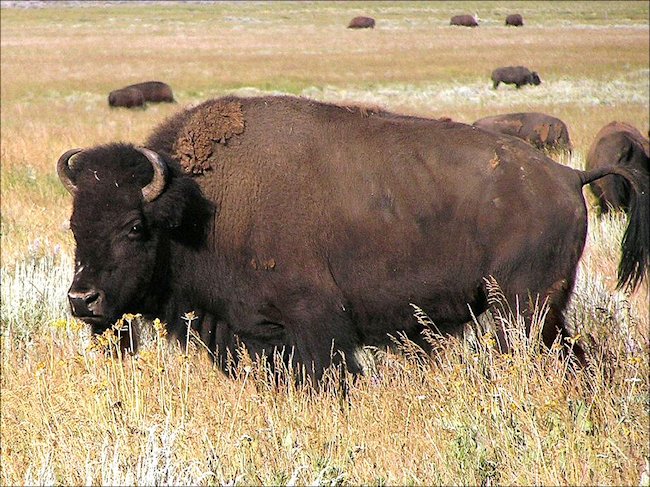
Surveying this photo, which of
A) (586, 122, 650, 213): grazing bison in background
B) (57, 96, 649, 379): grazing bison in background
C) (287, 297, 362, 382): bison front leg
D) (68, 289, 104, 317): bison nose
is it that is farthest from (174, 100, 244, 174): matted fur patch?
(586, 122, 650, 213): grazing bison in background

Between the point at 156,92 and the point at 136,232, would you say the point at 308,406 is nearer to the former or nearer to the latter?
the point at 136,232

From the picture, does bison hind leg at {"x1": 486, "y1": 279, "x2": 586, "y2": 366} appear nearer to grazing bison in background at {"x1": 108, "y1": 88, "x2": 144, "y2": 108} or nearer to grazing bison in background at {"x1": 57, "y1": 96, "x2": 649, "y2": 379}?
grazing bison in background at {"x1": 57, "y1": 96, "x2": 649, "y2": 379}

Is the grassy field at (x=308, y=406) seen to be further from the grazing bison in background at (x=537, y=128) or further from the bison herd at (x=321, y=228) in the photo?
the grazing bison in background at (x=537, y=128)

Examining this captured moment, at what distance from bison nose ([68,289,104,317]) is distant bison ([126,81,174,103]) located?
30507mm

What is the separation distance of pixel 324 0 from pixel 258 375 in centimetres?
15803

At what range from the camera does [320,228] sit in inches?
229

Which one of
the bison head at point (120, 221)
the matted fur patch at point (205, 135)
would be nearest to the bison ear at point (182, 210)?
the bison head at point (120, 221)

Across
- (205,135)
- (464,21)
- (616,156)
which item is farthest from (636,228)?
(464,21)

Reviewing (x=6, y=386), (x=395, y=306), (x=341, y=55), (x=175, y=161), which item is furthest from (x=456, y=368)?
(x=341, y=55)

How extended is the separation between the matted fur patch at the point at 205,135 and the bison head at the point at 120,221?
19 centimetres

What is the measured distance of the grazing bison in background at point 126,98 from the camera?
109 ft

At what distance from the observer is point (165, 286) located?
6020 millimetres

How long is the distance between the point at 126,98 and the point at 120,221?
95.5 ft

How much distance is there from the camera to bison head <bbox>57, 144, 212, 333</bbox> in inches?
215
